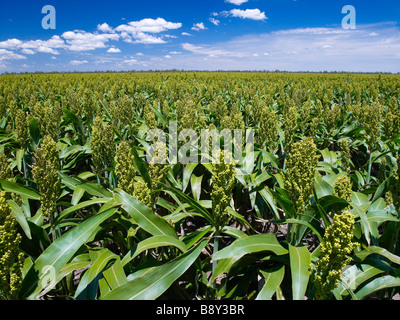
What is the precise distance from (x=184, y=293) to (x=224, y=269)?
0.53 meters

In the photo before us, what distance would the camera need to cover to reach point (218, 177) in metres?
1.64

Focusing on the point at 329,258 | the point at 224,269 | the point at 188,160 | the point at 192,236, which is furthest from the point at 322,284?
the point at 188,160

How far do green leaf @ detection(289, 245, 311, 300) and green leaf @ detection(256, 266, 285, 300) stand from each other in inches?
8.5

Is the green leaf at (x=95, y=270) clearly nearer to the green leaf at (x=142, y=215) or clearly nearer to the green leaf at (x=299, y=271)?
the green leaf at (x=142, y=215)

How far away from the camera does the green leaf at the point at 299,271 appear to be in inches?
59.9

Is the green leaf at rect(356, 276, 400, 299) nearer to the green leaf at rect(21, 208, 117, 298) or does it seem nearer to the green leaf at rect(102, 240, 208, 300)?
the green leaf at rect(102, 240, 208, 300)

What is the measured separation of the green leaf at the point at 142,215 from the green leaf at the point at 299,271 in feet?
2.98

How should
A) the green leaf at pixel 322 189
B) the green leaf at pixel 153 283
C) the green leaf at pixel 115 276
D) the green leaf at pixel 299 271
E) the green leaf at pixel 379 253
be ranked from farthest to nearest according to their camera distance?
1. the green leaf at pixel 322 189
2. the green leaf at pixel 379 253
3. the green leaf at pixel 115 276
4. the green leaf at pixel 299 271
5. the green leaf at pixel 153 283

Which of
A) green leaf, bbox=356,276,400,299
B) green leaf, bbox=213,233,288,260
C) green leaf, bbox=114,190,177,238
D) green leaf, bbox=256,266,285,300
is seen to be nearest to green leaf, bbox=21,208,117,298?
green leaf, bbox=114,190,177,238

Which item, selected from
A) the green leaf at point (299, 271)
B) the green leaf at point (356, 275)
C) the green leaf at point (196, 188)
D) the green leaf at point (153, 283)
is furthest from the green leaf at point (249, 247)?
the green leaf at point (196, 188)

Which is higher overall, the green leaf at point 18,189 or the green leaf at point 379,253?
the green leaf at point 18,189

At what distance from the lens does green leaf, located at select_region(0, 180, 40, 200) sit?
225cm

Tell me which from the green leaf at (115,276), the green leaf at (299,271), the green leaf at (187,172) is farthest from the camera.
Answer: the green leaf at (187,172)

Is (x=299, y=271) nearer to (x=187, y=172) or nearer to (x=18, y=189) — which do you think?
(x=187, y=172)
